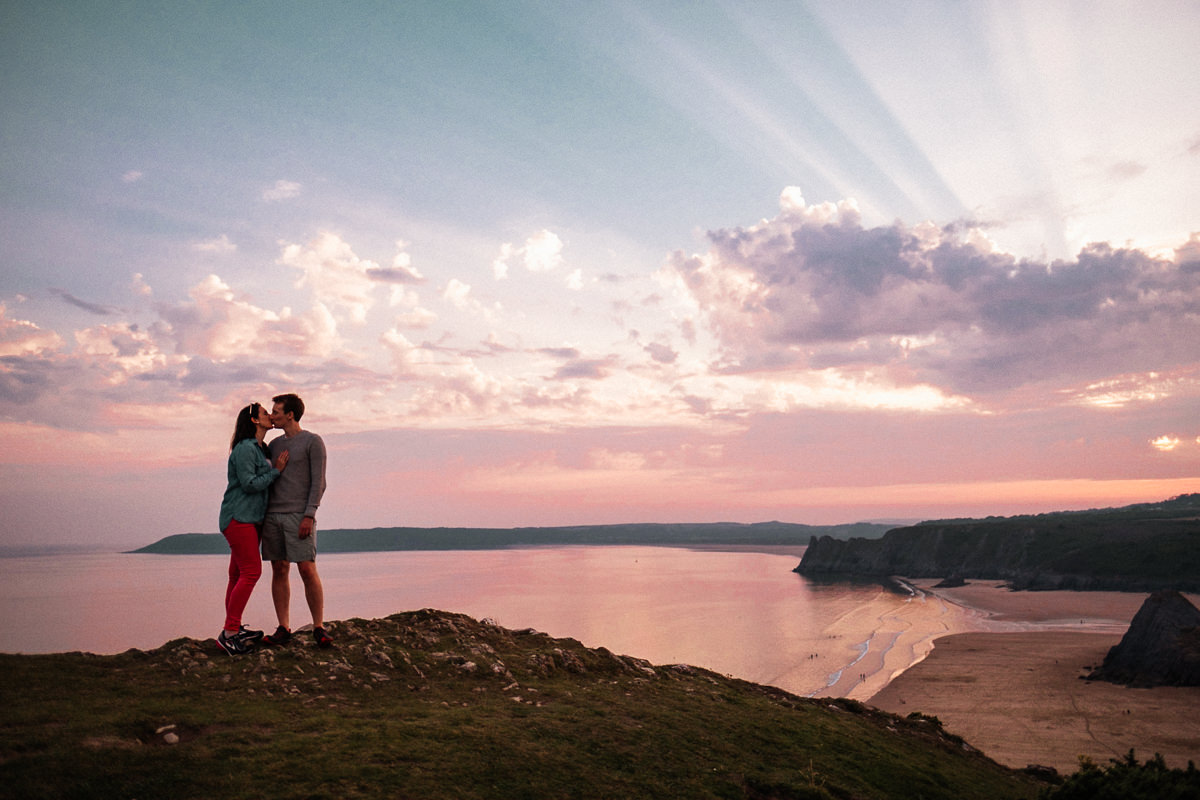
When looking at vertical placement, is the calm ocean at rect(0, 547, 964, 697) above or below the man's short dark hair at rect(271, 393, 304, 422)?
below

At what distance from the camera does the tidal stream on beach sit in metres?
51.5

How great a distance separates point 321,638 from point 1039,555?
134 m

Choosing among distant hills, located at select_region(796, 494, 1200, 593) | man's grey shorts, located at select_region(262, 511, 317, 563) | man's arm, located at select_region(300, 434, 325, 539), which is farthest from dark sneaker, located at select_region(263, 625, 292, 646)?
distant hills, located at select_region(796, 494, 1200, 593)

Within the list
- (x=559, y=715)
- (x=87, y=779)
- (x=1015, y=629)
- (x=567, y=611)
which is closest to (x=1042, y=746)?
(x=559, y=715)

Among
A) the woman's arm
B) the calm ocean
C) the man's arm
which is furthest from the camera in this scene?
the calm ocean

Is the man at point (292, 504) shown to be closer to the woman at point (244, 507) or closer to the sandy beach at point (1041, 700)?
the woman at point (244, 507)

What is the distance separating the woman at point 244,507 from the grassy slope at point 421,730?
2.08 feet

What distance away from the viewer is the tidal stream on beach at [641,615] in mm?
51469

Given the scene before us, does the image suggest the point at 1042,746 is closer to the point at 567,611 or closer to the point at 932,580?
the point at 567,611

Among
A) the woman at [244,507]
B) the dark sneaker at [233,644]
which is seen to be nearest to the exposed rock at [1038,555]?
the dark sneaker at [233,644]

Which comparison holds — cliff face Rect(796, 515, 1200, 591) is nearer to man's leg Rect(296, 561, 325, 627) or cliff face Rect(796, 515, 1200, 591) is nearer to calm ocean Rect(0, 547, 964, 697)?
calm ocean Rect(0, 547, 964, 697)

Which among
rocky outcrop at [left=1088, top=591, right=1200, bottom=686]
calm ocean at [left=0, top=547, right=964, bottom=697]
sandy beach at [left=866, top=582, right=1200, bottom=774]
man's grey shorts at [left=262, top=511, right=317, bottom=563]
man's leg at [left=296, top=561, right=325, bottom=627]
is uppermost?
man's grey shorts at [left=262, top=511, right=317, bottom=563]

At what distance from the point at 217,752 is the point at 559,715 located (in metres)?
4.81

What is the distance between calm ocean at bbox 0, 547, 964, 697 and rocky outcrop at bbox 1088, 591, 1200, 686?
51.7 feet
